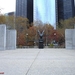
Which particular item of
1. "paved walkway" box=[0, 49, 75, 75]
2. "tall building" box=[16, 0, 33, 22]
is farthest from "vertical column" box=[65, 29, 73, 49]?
"tall building" box=[16, 0, 33, 22]

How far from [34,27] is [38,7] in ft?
64.9

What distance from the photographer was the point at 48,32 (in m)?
51.0

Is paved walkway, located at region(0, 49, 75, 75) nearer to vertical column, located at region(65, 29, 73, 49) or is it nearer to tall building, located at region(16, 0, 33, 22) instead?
vertical column, located at region(65, 29, 73, 49)

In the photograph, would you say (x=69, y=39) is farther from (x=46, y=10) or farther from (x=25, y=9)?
(x=25, y=9)

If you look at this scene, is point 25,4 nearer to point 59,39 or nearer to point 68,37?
point 59,39

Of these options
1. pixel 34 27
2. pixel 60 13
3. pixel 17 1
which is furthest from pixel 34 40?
pixel 17 1

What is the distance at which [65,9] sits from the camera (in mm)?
65188

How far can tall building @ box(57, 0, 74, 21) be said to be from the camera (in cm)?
6378

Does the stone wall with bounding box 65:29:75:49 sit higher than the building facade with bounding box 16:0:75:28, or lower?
lower

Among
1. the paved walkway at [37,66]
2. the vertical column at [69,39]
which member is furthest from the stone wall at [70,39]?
the paved walkway at [37,66]

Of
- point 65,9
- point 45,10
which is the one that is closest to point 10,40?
point 65,9

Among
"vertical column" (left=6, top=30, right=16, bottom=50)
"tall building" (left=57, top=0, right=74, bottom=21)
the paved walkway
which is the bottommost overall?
the paved walkway

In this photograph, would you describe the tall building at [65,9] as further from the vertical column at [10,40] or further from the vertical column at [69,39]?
the vertical column at [10,40]

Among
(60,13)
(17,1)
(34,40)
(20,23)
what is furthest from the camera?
(17,1)
